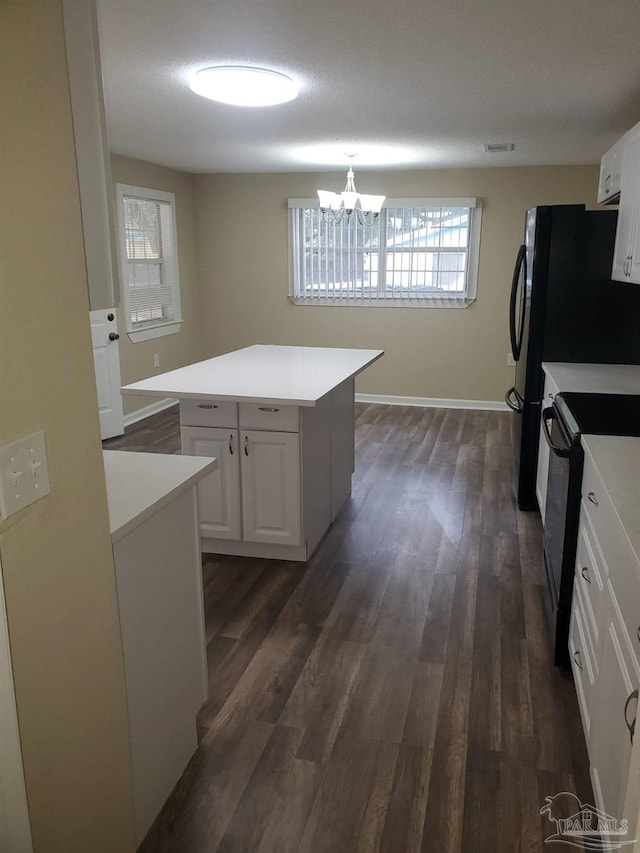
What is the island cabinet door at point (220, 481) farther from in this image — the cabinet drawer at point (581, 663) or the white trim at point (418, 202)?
the white trim at point (418, 202)

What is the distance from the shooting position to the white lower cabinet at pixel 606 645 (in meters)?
1.32

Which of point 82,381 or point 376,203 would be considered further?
point 376,203

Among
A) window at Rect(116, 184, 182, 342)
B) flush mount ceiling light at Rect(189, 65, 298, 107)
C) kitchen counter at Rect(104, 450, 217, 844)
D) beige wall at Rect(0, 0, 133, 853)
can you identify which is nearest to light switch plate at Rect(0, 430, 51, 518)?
beige wall at Rect(0, 0, 133, 853)

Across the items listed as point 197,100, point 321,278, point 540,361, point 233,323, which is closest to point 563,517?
point 540,361

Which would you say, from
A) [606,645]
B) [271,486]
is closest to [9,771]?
[606,645]

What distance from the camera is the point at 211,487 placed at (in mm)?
3211

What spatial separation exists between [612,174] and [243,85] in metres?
1.89

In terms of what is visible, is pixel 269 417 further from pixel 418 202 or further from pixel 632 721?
pixel 418 202

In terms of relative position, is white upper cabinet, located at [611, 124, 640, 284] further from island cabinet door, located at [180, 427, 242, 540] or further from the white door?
the white door

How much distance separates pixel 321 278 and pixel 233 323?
1063 millimetres

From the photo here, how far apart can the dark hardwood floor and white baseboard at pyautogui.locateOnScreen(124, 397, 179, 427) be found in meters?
2.88

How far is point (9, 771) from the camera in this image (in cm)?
111

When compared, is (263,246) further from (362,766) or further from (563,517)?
(362,766)

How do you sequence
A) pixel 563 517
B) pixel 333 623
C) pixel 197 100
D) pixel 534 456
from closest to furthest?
pixel 563 517 < pixel 333 623 < pixel 197 100 < pixel 534 456
